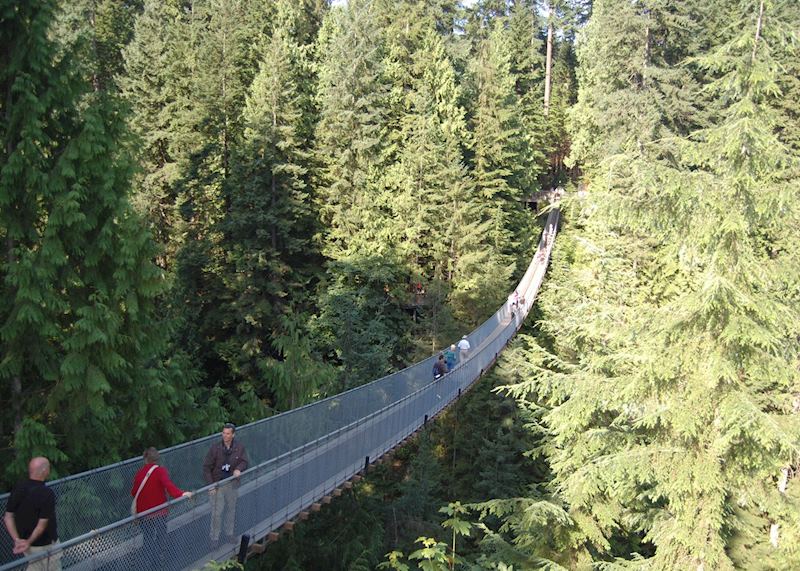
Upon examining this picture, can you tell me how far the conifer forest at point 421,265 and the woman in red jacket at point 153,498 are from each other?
1661 mm

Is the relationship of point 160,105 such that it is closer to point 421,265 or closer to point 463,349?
point 421,265

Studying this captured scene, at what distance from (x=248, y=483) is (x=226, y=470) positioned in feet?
1.33

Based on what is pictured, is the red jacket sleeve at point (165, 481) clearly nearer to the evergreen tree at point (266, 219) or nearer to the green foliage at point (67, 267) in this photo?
the green foliage at point (67, 267)

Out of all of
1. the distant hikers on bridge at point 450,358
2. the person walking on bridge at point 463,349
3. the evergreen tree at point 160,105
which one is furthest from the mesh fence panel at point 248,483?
the evergreen tree at point 160,105

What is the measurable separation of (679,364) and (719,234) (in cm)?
133

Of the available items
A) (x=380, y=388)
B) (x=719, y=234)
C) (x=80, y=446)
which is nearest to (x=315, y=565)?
(x=380, y=388)

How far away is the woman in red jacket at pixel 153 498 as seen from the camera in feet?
15.2

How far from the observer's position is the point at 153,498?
4879 millimetres

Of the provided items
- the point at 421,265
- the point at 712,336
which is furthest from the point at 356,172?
the point at 712,336

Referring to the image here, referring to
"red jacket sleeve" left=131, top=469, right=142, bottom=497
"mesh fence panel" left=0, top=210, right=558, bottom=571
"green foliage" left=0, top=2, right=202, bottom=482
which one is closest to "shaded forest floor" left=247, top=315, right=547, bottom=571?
"mesh fence panel" left=0, top=210, right=558, bottom=571

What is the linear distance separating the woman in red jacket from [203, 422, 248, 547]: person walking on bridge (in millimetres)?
562

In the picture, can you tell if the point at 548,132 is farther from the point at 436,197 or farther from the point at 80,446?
the point at 80,446

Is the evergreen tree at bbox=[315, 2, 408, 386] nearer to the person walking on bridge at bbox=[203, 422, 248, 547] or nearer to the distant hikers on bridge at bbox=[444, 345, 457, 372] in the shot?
Result: the distant hikers on bridge at bbox=[444, 345, 457, 372]

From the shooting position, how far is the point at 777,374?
20.8 ft
